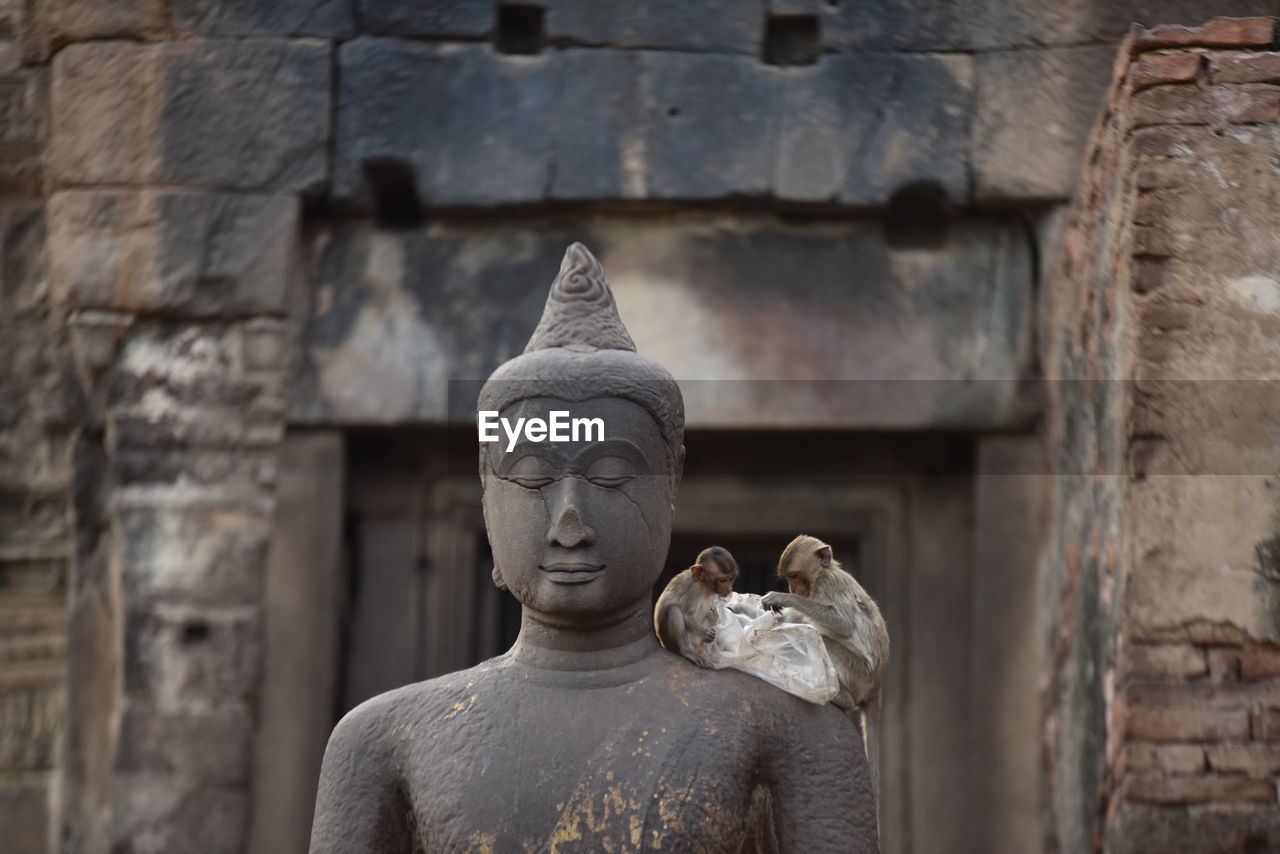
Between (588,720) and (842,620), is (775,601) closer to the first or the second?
(842,620)

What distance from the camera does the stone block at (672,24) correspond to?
6.66 meters

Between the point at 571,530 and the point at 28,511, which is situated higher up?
the point at 571,530

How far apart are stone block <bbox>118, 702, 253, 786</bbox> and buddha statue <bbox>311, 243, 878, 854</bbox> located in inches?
121

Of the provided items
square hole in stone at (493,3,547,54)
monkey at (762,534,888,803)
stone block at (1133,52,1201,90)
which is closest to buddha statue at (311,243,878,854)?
monkey at (762,534,888,803)

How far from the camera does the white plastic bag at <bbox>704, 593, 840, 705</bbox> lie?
353 centimetres

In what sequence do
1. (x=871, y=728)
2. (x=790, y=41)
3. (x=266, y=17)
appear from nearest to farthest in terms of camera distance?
1. (x=871, y=728)
2. (x=266, y=17)
3. (x=790, y=41)

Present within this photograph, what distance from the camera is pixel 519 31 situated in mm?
6836

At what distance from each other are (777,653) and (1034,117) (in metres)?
3.53

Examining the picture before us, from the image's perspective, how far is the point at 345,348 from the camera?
268 inches

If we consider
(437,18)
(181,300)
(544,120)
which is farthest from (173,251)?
(544,120)

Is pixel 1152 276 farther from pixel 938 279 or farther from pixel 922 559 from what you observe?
pixel 922 559

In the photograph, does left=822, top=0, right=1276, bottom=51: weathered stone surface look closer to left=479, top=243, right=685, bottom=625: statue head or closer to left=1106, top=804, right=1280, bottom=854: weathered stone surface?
left=1106, top=804, right=1280, bottom=854: weathered stone surface

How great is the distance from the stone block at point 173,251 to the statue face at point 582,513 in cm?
324

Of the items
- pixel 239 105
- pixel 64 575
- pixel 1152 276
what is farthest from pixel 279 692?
pixel 1152 276
